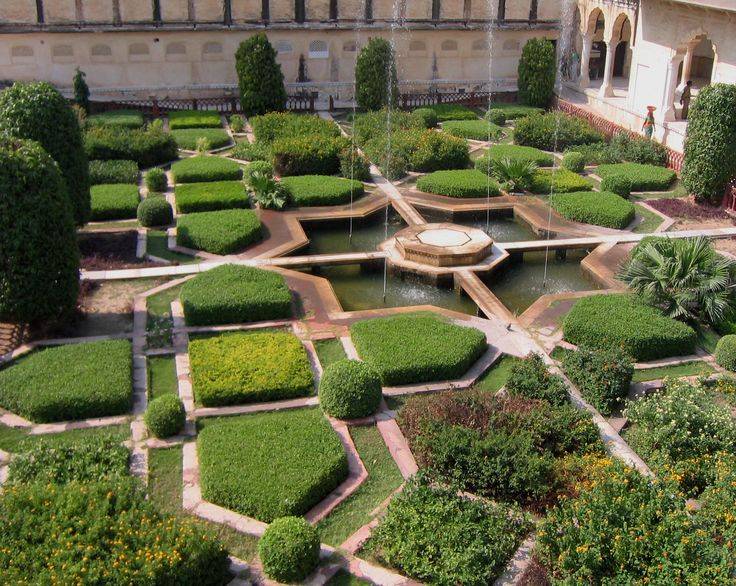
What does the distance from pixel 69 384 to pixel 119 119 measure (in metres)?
15.7

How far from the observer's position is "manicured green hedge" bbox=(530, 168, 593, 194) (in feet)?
64.0

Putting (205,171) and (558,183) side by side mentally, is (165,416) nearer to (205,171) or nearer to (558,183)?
(205,171)

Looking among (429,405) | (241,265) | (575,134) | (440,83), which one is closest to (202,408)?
(429,405)

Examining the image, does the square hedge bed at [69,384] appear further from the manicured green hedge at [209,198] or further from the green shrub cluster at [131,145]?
the green shrub cluster at [131,145]

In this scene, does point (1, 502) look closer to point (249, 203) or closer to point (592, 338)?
point (592, 338)

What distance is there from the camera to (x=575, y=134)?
23703mm

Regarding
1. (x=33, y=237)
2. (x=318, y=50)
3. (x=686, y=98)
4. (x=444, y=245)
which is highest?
(x=318, y=50)

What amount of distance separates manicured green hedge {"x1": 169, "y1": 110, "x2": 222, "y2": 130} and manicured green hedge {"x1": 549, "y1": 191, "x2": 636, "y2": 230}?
11612 millimetres

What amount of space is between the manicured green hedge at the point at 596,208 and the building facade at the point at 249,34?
13917mm

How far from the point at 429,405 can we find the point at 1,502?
484 cm

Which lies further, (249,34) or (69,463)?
(249,34)

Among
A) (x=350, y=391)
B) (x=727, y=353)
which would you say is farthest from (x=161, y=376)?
(x=727, y=353)

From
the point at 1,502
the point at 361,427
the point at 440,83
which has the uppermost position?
the point at 440,83

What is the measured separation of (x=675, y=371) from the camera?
1178 centimetres
